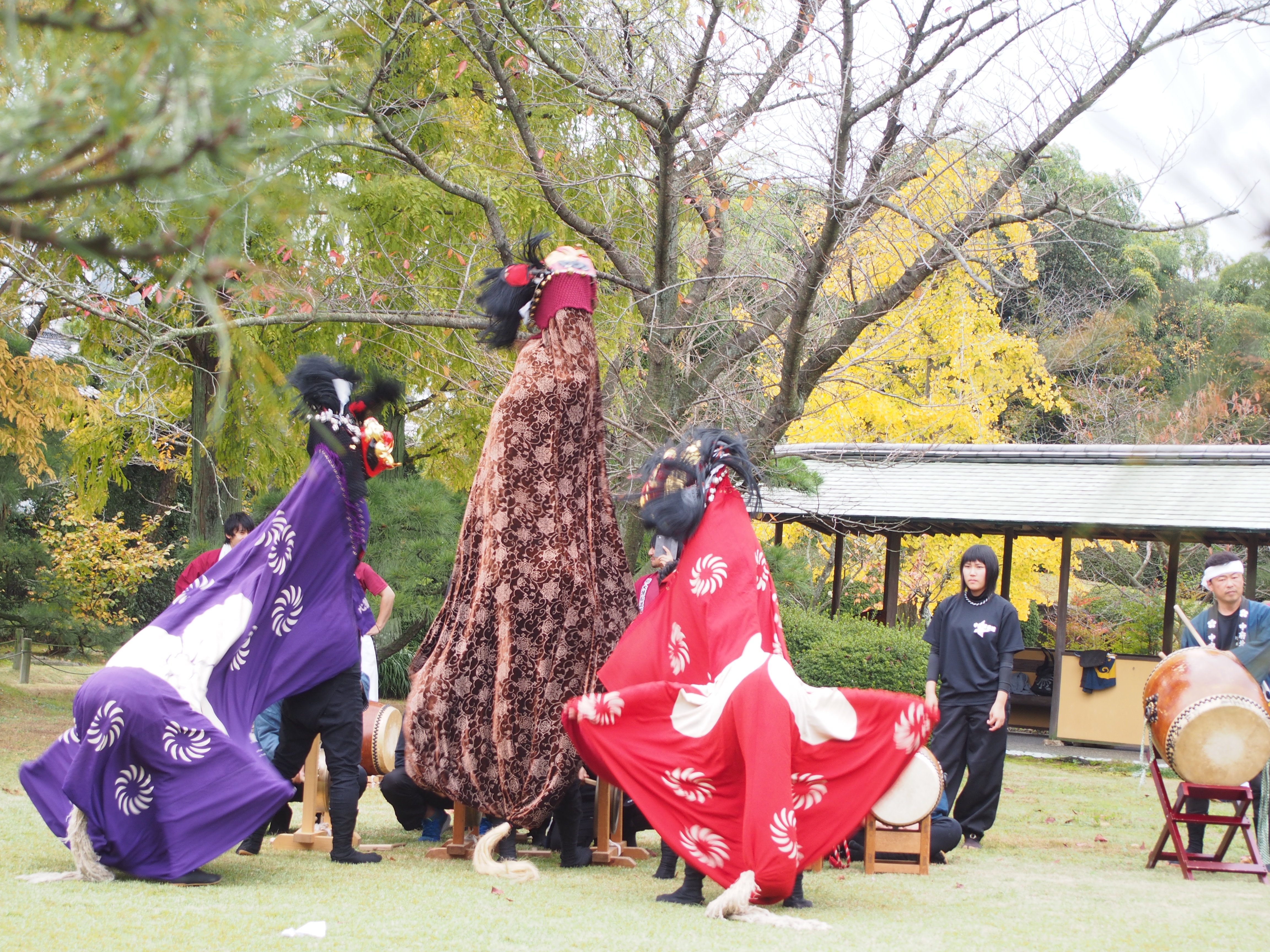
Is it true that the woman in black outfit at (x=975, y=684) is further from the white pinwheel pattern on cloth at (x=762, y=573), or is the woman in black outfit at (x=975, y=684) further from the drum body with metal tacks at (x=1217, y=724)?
the white pinwheel pattern on cloth at (x=762, y=573)

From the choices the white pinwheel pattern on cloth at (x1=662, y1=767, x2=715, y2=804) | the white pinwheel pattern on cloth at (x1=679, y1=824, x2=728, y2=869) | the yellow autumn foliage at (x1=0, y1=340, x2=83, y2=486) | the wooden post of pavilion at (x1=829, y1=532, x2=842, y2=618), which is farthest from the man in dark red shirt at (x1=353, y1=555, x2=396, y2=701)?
the wooden post of pavilion at (x1=829, y1=532, x2=842, y2=618)

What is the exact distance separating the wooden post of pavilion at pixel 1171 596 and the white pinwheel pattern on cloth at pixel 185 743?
11.2 m

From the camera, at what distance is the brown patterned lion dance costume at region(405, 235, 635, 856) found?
4.87m

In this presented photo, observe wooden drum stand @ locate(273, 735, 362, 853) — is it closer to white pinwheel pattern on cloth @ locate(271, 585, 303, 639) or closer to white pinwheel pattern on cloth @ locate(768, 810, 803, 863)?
white pinwheel pattern on cloth @ locate(271, 585, 303, 639)

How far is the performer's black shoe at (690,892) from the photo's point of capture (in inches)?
163

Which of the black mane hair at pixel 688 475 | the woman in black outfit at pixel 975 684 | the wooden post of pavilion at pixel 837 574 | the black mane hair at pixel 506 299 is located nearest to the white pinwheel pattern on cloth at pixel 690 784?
the black mane hair at pixel 688 475

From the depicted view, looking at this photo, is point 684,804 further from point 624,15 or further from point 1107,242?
point 1107,242

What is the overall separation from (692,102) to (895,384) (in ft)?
21.2

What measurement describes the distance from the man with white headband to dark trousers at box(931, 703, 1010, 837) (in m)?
0.98

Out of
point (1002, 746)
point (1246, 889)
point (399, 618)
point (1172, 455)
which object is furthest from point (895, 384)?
point (1172, 455)

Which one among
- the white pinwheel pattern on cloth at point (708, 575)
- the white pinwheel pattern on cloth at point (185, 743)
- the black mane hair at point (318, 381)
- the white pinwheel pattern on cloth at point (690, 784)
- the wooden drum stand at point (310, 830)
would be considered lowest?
the wooden drum stand at point (310, 830)

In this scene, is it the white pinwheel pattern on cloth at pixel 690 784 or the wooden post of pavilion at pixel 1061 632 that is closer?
the white pinwheel pattern on cloth at pixel 690 784

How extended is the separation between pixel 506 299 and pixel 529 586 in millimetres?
1349

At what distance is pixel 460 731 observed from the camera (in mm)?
4906
